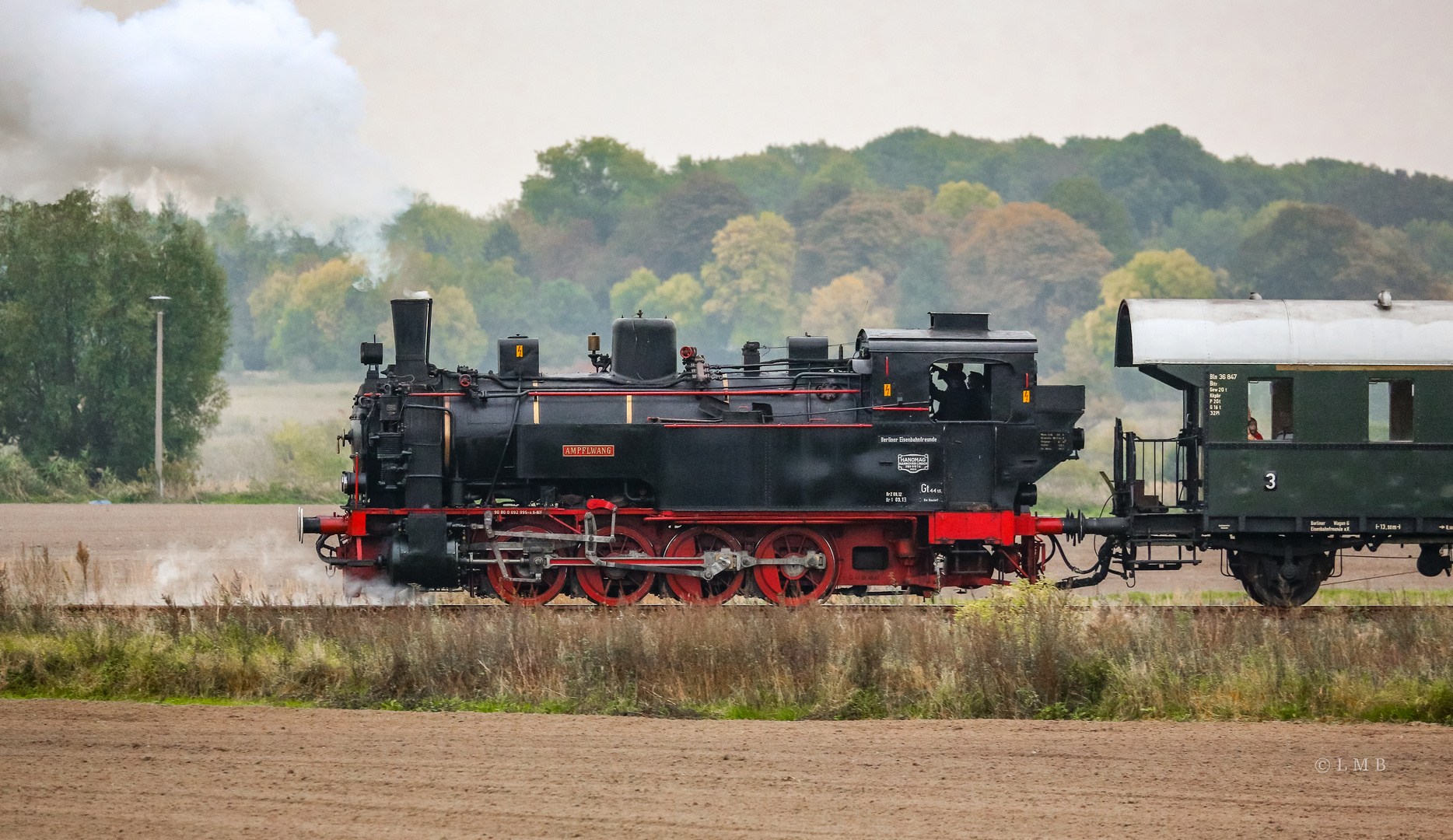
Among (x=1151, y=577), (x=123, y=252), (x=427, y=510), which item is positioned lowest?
(x=1151, y=577)

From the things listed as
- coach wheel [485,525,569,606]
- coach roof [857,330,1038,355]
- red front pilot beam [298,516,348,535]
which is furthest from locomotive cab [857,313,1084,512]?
red front pilot beam [298,516,348,535]

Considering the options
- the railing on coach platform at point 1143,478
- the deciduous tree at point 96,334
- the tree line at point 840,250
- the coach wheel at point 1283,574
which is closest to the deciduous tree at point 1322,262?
the tree line at point 840,250

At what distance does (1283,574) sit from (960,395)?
13.9 ft

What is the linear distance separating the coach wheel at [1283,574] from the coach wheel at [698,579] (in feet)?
19.6

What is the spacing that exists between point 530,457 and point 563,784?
6785 mm

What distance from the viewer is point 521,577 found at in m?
14.8

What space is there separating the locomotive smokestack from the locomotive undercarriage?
1642 mm

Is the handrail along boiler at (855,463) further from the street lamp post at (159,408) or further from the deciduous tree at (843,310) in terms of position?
the deciduous tree at (843,310)

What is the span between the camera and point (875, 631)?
12133 millimetres

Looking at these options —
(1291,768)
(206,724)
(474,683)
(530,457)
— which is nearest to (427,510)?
(530,457)

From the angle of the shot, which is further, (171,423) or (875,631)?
(171,423)

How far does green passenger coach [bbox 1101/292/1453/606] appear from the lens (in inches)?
587

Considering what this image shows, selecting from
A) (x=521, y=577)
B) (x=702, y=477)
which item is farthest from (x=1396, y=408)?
(x=521, y=577)

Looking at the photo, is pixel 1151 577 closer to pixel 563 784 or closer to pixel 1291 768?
pixel 1291 768
